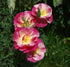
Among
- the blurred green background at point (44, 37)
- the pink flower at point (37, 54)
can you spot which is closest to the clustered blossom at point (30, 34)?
the pink flower at point (37, 54)

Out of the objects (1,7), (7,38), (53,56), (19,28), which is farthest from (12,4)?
(53,56)

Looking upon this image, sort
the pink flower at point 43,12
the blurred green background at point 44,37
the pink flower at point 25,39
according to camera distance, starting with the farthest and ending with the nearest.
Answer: the blurred green background at point 44,37 → the pink flower at point 43,12 → the pink flower at point 25,39

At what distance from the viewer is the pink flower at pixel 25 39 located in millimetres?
1069

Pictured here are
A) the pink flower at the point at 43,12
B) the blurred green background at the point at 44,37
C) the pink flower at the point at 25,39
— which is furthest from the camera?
the blurred green background at the point at 44,37

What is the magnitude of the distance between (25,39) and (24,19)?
13cm

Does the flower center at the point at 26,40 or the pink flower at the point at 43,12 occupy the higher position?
the pink flower at the point at 43,12

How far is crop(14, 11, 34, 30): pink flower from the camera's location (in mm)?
1132

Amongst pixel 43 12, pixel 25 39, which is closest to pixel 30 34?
pixel 25 39

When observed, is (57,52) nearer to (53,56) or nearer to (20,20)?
(53,56)

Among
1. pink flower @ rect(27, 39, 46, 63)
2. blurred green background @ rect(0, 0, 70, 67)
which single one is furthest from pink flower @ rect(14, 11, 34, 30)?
blurred green background @ rect(0, 0, 70, 67)

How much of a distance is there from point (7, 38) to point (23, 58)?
0.19 metres

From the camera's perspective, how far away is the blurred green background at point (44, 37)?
1329 mm

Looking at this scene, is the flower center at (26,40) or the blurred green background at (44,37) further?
the blurred green background at (44,37)

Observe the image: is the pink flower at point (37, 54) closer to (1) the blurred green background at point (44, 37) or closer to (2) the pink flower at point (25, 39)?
(2) the pink flower at point (25, 39)
